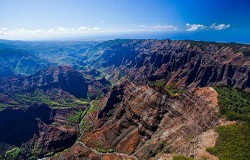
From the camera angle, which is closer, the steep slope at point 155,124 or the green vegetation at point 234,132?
the green vegetation at point 234,132

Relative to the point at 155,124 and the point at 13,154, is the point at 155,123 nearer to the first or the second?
the point at 155,124

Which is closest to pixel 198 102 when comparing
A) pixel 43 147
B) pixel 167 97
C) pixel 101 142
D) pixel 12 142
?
pixel 167 97

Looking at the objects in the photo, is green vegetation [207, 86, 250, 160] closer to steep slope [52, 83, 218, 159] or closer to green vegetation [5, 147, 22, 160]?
steep slope [52, 83, 218, 159]

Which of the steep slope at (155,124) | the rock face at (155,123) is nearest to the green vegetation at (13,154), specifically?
the steep slope at (155,124)

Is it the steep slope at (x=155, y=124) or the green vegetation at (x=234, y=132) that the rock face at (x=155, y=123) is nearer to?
the steep slope at (x=155, y=124)

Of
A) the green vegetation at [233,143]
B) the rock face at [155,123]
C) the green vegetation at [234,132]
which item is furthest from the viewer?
the rock face at [155,123]

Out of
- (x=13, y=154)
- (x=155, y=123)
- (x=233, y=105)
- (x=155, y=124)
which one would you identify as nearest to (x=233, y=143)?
(x=233, y=105)
